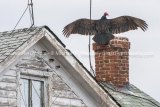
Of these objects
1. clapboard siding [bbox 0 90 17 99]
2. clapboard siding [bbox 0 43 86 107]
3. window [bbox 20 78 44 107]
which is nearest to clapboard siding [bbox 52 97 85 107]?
clapboard siding [bbox 0 43 86 107]

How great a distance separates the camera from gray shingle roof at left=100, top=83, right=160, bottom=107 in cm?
1777

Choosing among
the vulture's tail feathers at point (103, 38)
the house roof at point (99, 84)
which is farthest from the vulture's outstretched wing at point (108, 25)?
the house roof at point (99, 84)

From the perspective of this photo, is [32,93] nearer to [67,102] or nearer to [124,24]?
[67,102]

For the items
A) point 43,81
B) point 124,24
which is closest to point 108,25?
point 124,24

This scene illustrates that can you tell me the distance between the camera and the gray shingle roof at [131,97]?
17770 mm

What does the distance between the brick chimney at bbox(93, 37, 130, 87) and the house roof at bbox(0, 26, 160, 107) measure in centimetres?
31

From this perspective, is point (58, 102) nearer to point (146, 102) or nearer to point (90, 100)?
point (90, 100)

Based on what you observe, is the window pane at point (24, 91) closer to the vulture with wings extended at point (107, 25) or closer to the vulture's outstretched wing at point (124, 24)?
the vulture with wings extended at point (107, 25)

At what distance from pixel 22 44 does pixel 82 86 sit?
188cm

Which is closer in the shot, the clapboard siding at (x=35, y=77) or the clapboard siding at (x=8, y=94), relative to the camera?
the clapboard siding at (x=8, y=94)

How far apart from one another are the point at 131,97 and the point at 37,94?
324 cm

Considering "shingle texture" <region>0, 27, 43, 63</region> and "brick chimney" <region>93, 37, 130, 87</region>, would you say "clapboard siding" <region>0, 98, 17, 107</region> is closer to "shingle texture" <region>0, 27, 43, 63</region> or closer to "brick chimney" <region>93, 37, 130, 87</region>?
"shingle texture" <region>0, 27, 43, 63</region>

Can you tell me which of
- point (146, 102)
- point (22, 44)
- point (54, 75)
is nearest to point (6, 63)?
point (22, 44)

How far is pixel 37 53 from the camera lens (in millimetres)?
15852
